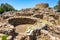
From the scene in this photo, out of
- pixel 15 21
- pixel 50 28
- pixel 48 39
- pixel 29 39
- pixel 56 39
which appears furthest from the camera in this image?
pixel 15 21

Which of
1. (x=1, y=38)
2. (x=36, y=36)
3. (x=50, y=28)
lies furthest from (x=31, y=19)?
(x=1, y=38)

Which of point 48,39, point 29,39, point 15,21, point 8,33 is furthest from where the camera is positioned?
point 15,21

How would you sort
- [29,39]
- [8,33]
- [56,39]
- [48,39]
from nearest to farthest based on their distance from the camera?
[56,39], [48,39], [29,39], [8,33]

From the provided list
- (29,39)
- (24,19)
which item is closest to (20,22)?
(24,19)

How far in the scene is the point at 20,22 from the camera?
72.5ft

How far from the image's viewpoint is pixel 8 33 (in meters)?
14.0

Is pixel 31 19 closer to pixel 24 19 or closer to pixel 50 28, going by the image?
pixel 24 19

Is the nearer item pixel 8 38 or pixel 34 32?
pixel 8 38

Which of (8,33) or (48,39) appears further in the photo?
(8,33)

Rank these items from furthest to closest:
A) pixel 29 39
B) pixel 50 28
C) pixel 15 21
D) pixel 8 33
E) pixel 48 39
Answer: pixel 15 21, pixel 50 28, pixel 8 33, pixel 29 39, pixel 48 39

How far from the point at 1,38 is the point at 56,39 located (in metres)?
4.90

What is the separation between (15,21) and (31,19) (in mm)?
2476

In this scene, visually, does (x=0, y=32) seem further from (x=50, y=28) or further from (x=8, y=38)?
(x=50, y=28)

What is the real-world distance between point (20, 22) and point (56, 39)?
38.2 ft
